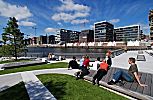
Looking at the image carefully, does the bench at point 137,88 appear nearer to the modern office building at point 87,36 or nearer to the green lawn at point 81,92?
the green lawn at point 81,92

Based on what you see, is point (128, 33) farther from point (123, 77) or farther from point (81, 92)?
point (81, 92)

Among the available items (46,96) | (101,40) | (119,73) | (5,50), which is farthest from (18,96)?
(101,40)

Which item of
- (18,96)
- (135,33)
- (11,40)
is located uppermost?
(135,33)

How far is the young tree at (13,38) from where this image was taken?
2920 cm

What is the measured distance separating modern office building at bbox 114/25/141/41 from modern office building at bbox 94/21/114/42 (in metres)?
13.1

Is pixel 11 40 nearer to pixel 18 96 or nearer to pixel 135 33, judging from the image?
pixel 18 96

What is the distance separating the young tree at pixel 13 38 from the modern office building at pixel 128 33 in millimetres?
149020

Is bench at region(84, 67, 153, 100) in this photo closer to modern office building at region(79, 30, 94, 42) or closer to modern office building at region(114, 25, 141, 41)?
modern office building at region(114, 25, 141, 41)

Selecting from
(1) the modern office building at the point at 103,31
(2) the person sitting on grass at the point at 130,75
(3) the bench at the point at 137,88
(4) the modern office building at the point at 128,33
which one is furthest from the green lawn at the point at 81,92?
(4) the modern office building at the point at 128,33

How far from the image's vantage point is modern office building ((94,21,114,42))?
165500mm

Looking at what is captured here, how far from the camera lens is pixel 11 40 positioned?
99.7 ft

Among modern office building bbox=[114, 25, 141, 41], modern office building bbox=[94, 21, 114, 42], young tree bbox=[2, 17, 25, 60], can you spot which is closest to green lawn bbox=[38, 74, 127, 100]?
young tree bbox=[2, 17, 25, 60]

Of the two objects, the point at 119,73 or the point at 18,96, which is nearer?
the point at 18,96

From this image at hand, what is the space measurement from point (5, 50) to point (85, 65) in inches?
864
